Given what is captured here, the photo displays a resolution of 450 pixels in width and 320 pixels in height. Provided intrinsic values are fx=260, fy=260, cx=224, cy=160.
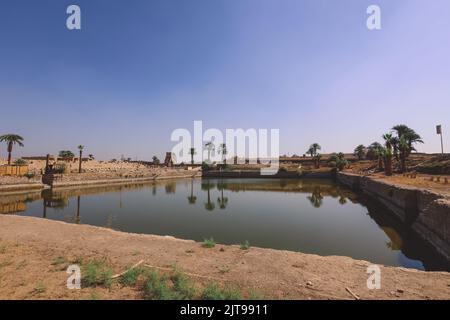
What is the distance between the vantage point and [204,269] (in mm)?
6434

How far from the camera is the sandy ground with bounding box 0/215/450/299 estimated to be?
516 centimetres

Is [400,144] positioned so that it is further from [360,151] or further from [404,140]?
[360,151]

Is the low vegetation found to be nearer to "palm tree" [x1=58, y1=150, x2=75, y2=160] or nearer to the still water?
the still water

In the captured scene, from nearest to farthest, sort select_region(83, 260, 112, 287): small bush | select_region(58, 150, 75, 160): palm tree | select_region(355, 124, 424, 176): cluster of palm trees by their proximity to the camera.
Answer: select_region(83, 260, 112, 287): small bush → select_region(355, 124, 424, 176): cluster of palm trees → select_region(58, 150, 75, 160): palm tree

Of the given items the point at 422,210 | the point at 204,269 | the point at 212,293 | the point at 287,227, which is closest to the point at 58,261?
the point at 204,269

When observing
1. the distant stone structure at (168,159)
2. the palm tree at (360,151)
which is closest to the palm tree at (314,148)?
the palm tree at (360,151)

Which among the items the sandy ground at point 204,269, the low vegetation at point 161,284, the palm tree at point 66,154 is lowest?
the sandy ground at point 204,269

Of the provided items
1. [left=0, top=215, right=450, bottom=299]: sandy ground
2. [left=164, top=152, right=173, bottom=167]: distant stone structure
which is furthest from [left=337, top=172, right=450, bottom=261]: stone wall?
[left=164, top=152, right=173, bottom=167]: distant stone structure

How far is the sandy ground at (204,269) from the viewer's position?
203 inches

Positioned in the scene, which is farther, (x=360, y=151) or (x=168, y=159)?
(x=168, y=159)

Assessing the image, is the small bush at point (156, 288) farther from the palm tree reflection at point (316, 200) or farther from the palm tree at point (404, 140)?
the palm tree at point (404, 140)

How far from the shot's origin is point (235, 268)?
6539 millimetres

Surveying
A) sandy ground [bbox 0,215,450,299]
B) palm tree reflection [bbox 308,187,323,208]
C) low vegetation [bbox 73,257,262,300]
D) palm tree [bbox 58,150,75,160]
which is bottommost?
palm tree reflection [bbox 308,187,323,208]
